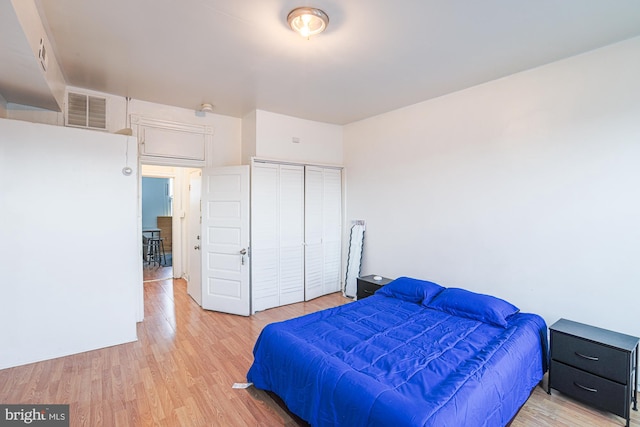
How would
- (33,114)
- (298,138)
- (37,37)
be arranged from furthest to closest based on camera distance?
(298,138)
(33,114)
(37,37)

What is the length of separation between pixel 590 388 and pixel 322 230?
3479 mm

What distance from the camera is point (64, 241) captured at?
2943 mm

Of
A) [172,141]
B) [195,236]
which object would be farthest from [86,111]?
[195,236]

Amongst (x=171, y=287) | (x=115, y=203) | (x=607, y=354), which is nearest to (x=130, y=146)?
(x=115, y=203)

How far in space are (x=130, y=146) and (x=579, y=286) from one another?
4.64 metres

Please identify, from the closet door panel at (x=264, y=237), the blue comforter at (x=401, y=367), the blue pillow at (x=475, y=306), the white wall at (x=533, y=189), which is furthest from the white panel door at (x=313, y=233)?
the blue pillow at (x=475, y=306)

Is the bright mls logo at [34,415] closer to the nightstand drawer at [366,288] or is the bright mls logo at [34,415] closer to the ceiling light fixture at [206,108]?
the nightstand drawer at [366,288]

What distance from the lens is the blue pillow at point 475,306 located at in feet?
8.69

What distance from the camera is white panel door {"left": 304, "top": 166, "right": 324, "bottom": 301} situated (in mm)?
4734

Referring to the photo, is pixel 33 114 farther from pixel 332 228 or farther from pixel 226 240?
pixel 332 228

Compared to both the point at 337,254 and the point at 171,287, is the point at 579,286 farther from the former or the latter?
the point at 171,287

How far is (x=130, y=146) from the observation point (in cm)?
325

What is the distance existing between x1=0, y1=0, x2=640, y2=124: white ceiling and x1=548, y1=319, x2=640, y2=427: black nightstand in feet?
7.71

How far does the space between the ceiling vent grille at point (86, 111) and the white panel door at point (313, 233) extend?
2.72 metres
